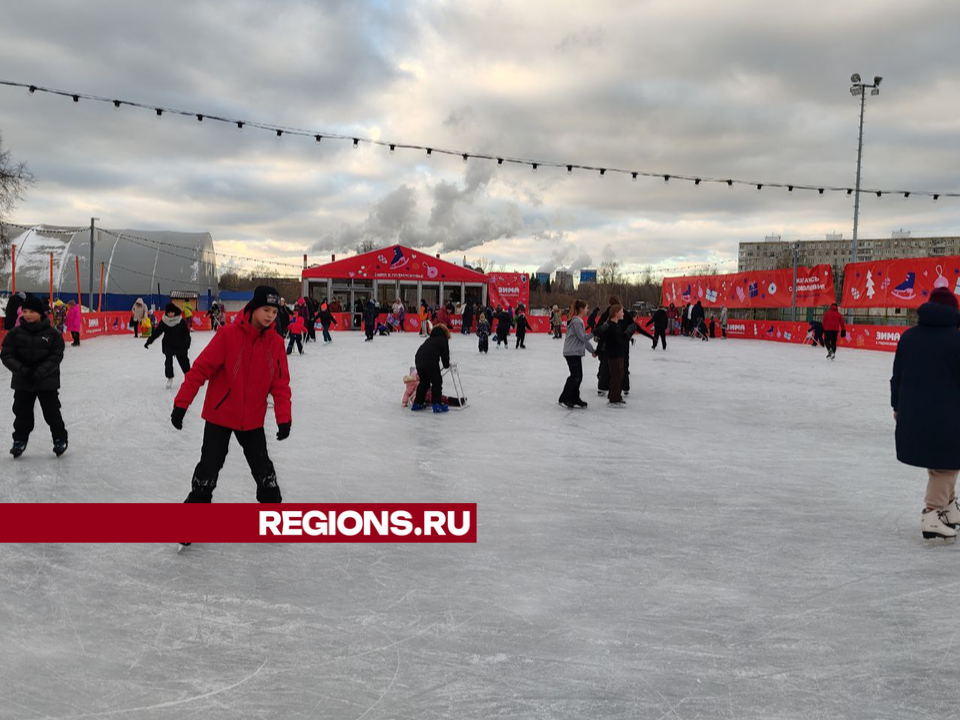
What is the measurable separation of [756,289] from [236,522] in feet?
93.9

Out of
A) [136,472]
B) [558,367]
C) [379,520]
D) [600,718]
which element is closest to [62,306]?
[558,367]

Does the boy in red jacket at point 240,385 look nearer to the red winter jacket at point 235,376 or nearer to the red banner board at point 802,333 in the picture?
the red winter jacket at point 235,376

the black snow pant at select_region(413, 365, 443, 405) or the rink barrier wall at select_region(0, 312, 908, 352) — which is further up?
the rink barrier wall at select_region(0, 312, 908, 352)

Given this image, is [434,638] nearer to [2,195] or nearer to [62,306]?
[62,306]

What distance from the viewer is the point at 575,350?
31.9ft

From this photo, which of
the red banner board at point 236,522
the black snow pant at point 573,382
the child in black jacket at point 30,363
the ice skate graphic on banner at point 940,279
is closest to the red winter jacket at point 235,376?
the red banner board at point 236,522

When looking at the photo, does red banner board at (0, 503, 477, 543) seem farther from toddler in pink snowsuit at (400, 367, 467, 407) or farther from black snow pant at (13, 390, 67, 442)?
toddler in pink snowsuit at (400, 367, 467, 407)

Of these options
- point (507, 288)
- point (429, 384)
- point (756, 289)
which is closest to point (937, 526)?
point (429, 384)

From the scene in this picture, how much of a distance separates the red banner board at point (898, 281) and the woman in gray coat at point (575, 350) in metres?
14.8

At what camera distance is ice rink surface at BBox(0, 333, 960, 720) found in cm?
256

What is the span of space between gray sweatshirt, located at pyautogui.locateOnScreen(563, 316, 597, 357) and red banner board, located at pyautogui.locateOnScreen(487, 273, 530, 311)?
26.0m

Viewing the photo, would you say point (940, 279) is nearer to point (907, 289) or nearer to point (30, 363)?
point (907, 289)

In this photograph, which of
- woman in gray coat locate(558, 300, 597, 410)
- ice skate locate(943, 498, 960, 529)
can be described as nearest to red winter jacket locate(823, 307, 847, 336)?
woman in gray coat locate(558, 300, 597, 410)

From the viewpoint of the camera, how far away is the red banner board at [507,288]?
36.0 m
